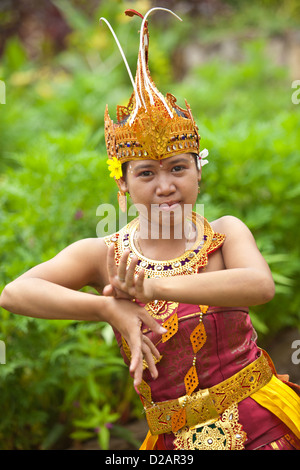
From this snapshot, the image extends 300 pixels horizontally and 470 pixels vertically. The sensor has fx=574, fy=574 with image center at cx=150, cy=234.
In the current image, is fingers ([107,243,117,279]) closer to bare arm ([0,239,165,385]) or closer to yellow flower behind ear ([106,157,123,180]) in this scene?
bare arm ([0,239,165,385])

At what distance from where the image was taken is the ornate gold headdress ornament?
6.47 ft

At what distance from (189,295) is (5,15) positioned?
37.0 ft

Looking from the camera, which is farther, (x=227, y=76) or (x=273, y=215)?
(x=227, y=76)

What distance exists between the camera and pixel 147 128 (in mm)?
1978

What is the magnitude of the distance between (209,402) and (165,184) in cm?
78

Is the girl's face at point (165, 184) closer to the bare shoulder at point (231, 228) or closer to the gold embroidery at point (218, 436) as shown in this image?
the bare shoulder at point (231, 228)

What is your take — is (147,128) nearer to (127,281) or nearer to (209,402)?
(127,281)

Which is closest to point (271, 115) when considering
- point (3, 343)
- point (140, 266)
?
point (3, 343)

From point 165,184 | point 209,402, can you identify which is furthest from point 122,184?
point 209,402

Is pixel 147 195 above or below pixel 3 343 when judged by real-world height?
above

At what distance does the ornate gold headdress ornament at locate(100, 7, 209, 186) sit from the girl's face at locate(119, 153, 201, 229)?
0.10 feet

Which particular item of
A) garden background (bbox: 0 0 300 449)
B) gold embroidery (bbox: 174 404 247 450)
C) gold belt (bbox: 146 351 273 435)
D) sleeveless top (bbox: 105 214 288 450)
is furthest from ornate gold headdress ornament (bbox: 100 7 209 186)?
garden background (bbox: 0 0 300 449)
